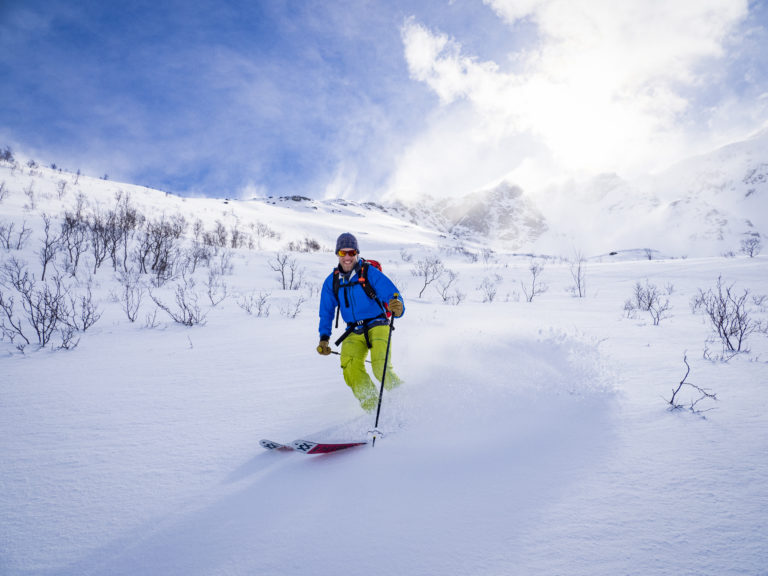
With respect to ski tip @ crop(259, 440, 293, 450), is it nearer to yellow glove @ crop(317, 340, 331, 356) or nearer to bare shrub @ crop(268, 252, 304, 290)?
yellow glove @ crop(317, 340, 331, 356)

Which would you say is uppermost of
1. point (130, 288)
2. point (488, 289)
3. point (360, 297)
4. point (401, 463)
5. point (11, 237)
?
point (11, 237)

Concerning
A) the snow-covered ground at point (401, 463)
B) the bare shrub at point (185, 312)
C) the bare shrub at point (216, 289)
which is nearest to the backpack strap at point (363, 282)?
the snow-covered ground at point (401, 463)

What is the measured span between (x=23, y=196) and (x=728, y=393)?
24.4 m

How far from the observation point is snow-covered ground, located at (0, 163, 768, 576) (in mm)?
1389

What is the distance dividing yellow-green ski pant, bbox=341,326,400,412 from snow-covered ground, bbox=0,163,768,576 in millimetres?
144

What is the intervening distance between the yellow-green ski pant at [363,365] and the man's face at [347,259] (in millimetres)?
672

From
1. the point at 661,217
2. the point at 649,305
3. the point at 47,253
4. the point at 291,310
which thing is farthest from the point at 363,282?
the point at 661,217

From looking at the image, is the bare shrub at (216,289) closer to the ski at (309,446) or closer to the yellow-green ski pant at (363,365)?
the yellow-green ski pant at (363,365)

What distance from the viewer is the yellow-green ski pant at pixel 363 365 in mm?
2883

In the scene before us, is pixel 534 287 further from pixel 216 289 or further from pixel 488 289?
pixel 216 289

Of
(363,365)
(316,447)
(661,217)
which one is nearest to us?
(316,447)

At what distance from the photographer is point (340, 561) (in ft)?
4.55

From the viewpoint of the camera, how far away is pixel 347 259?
3219mm

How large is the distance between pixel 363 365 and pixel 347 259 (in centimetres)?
108
